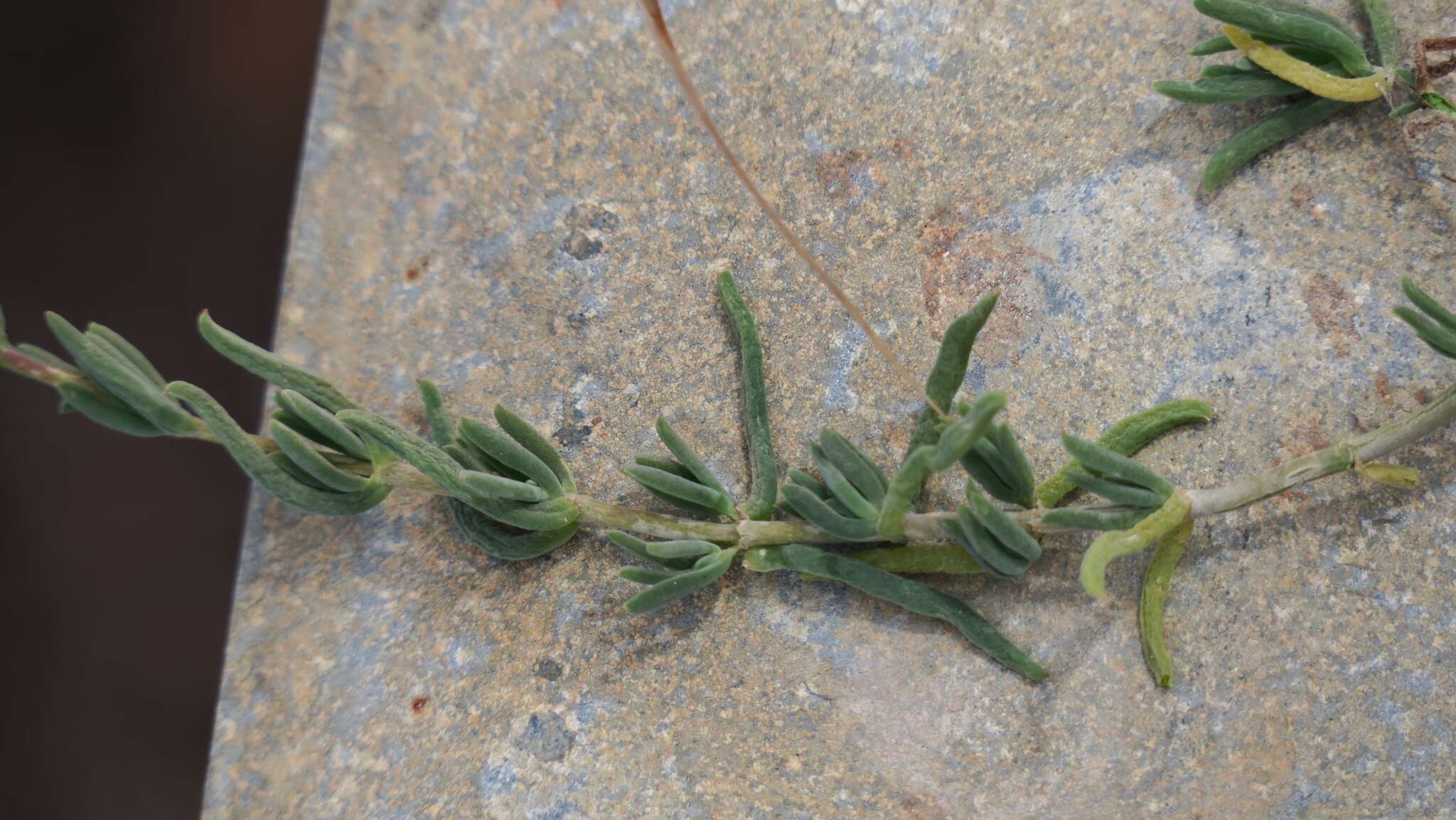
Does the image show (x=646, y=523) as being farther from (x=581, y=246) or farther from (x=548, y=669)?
(x=581, y=246)

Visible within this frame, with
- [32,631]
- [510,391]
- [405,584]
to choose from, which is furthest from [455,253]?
[32,631]

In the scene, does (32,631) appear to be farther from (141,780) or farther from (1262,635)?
(1262,635)

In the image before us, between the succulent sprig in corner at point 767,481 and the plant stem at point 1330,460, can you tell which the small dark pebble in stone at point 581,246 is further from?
the plant stem at point 1330,460

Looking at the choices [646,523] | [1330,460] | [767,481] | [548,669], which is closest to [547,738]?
[548,669]

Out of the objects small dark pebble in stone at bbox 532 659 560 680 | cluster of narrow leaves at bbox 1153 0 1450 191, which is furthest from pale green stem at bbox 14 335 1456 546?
cluster of narrow leaves at bbox 1153 0 1450 191

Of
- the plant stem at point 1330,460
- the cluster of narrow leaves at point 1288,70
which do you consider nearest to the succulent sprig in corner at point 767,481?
the plant stem at point 1330,460

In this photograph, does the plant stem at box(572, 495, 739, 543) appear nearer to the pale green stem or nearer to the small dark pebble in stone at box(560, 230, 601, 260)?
the pale green stem
